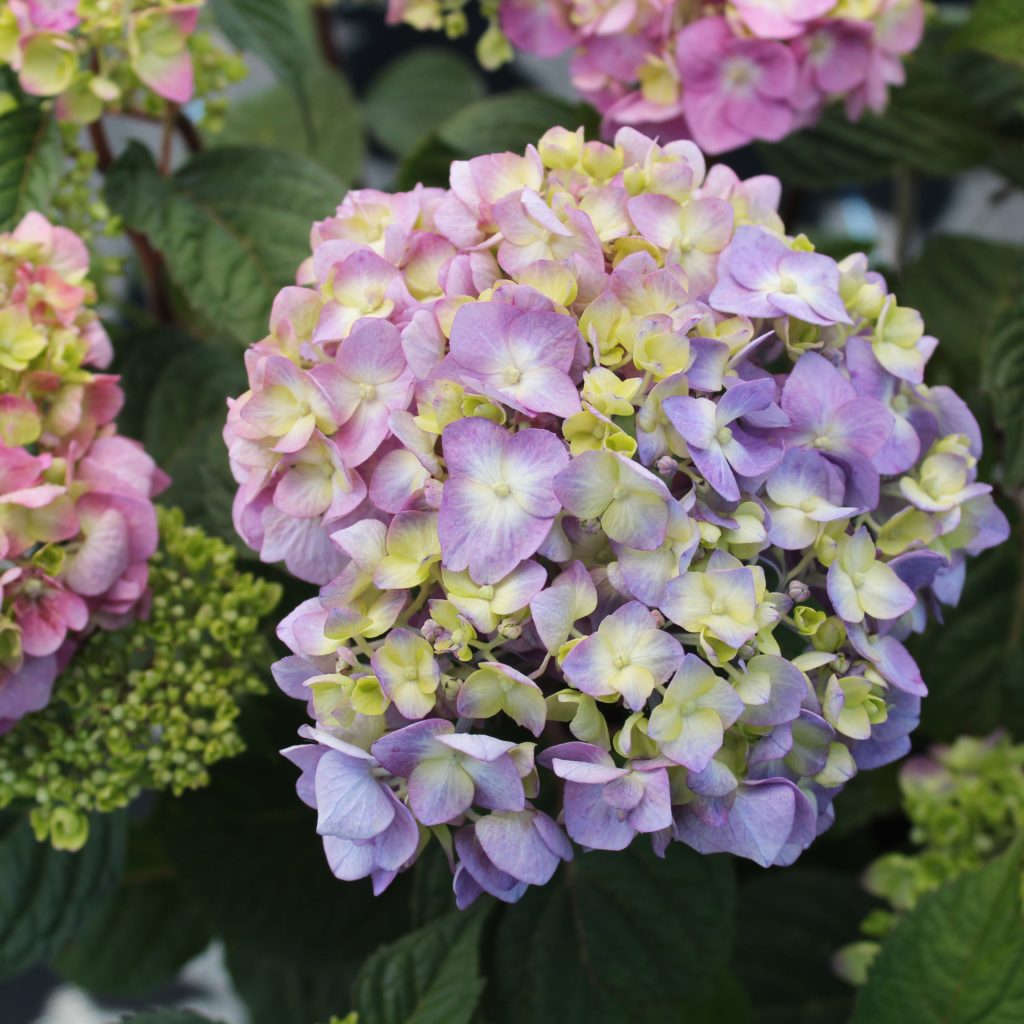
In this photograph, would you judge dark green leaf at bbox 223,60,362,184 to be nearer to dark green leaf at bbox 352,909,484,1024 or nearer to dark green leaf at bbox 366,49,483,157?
dark green leaf at bbox 366,49,483,157

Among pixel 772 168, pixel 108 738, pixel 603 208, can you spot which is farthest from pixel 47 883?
pixel 772 168

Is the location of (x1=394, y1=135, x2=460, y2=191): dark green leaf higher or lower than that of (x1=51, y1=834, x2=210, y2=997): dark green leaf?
higher

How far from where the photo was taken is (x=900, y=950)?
63 cm

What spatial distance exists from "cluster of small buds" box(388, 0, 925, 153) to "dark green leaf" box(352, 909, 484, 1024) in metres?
0.45

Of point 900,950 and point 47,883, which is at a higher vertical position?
point 900,950

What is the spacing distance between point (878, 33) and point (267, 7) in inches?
14.7

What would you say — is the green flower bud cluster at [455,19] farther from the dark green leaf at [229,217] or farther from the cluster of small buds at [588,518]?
the cluster of small buds at [588,518]

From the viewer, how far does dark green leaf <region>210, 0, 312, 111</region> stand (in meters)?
0.79

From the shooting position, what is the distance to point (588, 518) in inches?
18.0

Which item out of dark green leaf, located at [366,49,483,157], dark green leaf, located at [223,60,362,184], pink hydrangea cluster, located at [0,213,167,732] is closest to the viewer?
pink hydrangea cluster, located at [0,213,167,732]

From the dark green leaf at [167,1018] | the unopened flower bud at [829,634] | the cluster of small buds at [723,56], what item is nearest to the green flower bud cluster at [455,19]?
the cluster of small buds at [723,56]

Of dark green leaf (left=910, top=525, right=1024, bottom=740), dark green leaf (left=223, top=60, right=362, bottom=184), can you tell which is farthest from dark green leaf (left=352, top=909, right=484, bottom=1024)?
dark green leaf (left=223, top=60, right=362, bottom=184)

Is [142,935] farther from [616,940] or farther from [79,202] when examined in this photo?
[79,202]

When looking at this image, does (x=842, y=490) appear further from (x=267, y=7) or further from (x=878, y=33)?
(x=267, y=7)
